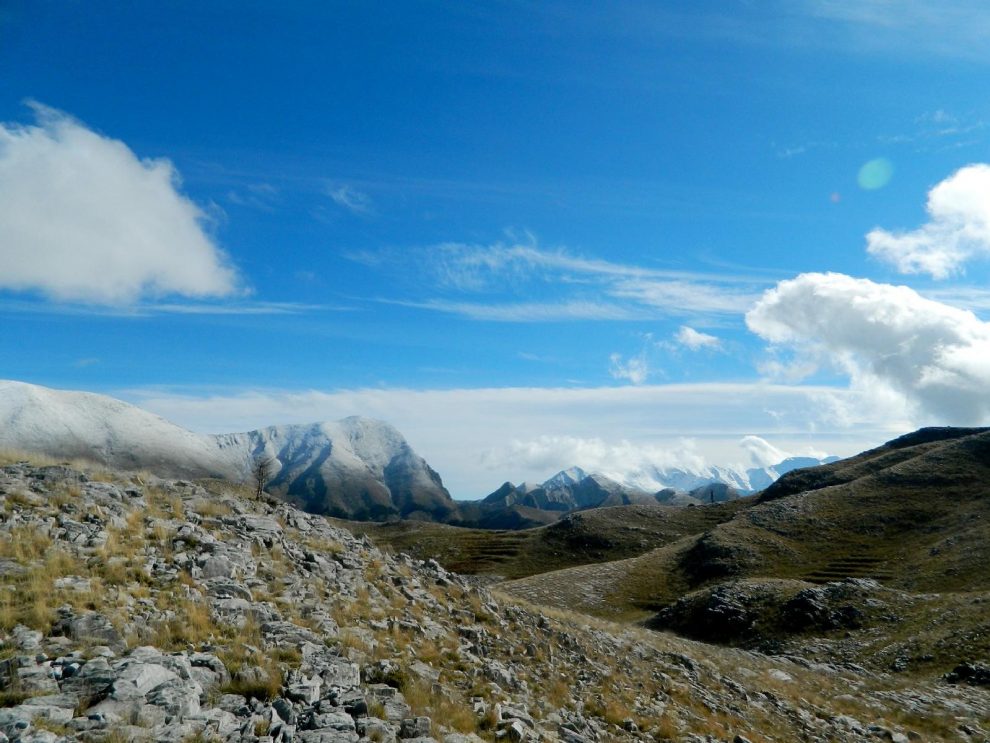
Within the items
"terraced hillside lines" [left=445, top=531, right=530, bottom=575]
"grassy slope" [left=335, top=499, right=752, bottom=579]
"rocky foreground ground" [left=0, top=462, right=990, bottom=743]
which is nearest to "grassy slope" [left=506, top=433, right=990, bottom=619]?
"grassy slope" [left=335, top=499, right=752, bottom=579]

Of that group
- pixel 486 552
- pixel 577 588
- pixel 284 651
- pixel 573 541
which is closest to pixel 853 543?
pixel 577 588

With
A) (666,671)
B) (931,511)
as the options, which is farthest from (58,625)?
(931,511)

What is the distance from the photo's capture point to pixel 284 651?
40.0 ft

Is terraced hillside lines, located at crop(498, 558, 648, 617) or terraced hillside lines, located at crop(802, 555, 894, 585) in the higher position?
terraced hillside lines, located at crop(802, 555, 894, 585)

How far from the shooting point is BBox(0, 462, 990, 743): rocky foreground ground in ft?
30.7

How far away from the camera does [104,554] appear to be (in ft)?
46.1

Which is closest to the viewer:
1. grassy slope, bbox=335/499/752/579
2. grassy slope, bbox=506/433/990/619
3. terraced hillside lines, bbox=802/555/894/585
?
grassy slope, bbox=506/433/990/619

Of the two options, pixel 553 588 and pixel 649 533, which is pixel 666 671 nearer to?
pixel 553 588

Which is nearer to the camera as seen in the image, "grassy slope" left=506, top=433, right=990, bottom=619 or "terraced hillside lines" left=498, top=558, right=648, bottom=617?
"grassy slope" left=506, top=433, right=990, bottom=619

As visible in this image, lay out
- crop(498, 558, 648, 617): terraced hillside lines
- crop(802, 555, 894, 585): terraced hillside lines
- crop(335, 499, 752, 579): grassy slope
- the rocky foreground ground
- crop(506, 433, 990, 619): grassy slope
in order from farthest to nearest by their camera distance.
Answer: crop(335, 499, 752, 579): grassy slope → crop(802, 555, 894, 585): terraced hillside lines → crop(498, 558, 648, 617): terraced hillside lines → crop(506, 433, 990, 619): grassy slope → the rocky foreground ground

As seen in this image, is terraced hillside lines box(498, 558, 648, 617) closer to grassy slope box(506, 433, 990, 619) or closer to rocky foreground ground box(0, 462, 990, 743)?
grassy slope box(506, 433, 990, 619)

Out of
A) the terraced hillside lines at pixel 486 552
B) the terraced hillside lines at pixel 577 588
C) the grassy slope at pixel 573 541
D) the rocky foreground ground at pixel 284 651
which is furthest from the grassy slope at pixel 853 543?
the rocky foreground ground at pixel 284 651

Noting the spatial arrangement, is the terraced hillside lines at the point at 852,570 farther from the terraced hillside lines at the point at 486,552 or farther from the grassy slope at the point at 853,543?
the terraced hillside lines at the point at 486,552

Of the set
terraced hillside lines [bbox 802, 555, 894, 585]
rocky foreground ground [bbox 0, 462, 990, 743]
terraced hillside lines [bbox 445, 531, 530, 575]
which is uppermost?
rocky foreground ground [bbox 0, 462, 990, 743]
